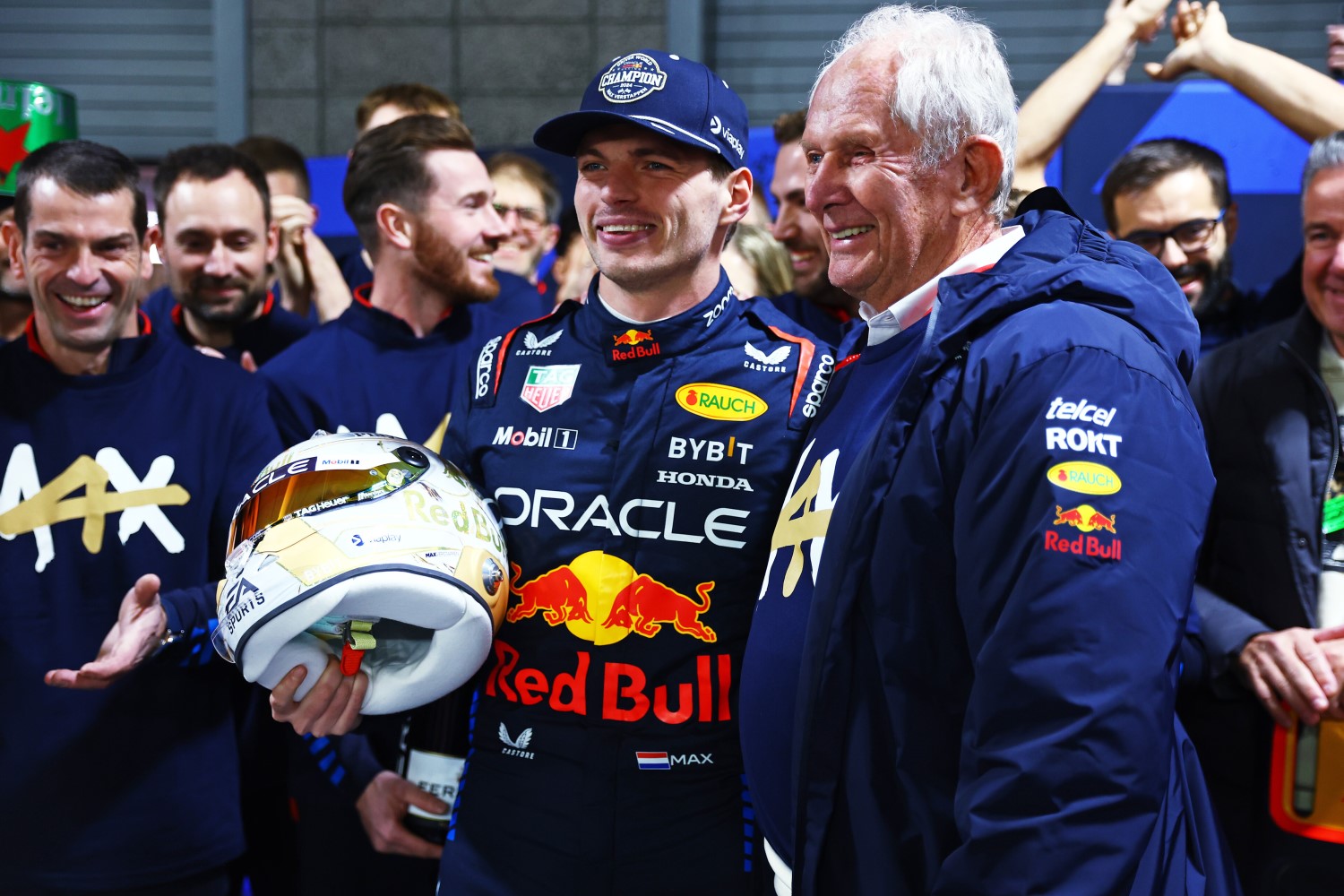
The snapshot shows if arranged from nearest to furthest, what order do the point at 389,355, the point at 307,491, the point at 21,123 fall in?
the point at 307,491 < the point at 389,355 < the point at 21,123

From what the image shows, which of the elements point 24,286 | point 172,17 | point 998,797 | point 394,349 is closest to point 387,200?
point 394,349

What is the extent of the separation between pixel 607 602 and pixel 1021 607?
868mm

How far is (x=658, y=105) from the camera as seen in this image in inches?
79.5

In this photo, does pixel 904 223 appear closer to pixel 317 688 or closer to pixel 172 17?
pixel 317 688

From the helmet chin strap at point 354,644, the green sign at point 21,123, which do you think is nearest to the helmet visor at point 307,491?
the helmet chin strap at point 354,644

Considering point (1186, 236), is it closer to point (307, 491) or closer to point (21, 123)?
point (307, 491)

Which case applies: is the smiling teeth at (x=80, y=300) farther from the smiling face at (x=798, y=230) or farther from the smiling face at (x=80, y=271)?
the smiling face at (x=798, y=230)

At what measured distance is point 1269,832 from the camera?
237cm

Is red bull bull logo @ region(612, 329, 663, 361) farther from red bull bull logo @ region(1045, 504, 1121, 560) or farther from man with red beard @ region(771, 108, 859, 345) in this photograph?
man with red beard @ region(771, 108, 859, 345)

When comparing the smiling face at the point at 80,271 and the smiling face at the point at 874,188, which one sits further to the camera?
the smiling face at the point at 80,271

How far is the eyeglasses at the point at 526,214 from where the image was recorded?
180 inches

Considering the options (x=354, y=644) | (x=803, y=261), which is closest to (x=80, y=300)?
(x=354, y=644)

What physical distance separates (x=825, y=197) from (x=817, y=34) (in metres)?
6.01

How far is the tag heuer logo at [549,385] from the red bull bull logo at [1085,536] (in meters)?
1.03
